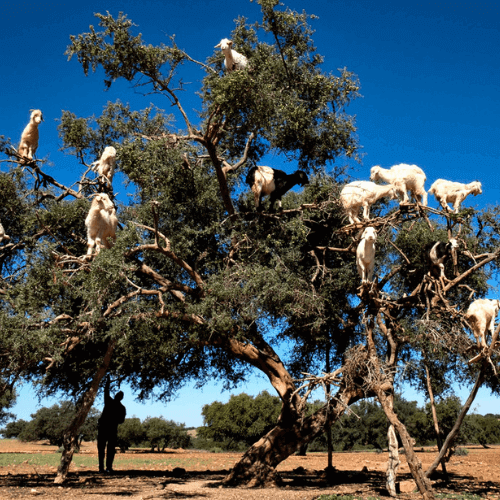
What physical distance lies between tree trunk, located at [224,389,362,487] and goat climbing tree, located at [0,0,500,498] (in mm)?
39

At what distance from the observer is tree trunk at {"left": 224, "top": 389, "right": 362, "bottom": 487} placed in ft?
38.6

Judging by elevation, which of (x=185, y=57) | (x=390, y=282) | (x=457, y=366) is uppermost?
(x=185, y=57)

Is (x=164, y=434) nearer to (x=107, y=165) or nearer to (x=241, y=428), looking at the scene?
(x=241, y=428)

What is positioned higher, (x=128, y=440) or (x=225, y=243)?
(x=225, y=243)

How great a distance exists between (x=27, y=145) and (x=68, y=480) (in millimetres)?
7669

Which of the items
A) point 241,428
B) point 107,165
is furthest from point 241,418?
point 107,165

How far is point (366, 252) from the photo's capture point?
401 inches

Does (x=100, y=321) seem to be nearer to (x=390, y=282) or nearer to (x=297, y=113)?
(x=297, y=113)

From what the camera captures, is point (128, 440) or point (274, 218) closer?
point (274, 218)

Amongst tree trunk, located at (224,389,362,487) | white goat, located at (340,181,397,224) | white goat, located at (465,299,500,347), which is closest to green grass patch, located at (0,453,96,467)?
tree trunk, located at (224,389,362,487)

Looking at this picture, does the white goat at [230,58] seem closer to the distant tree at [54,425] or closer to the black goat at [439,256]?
the black goat at [439,256]

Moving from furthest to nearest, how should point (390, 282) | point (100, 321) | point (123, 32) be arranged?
point (390, 282)
point (123, 32)
point (100, 321)

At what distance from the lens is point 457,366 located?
14.1 m

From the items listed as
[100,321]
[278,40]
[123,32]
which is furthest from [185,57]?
[100,321]
